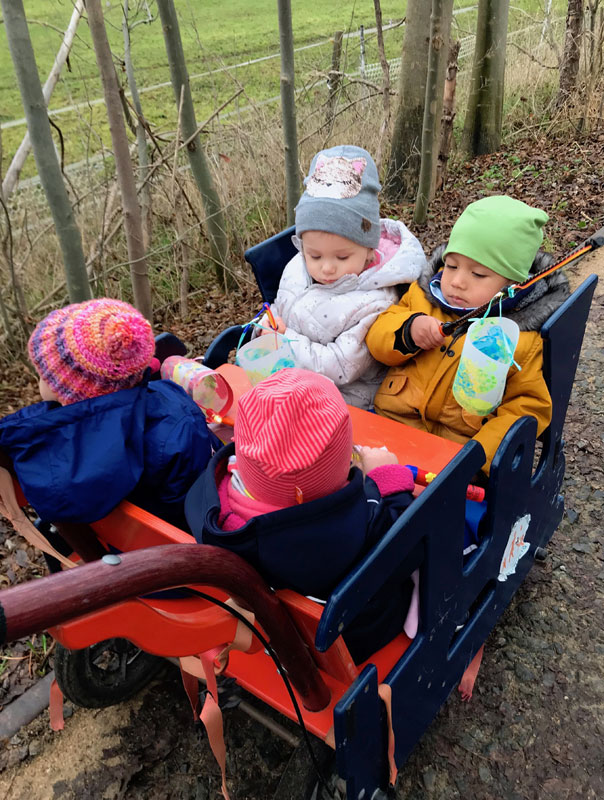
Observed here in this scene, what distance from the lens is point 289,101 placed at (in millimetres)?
4176

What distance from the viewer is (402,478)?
1.59 m

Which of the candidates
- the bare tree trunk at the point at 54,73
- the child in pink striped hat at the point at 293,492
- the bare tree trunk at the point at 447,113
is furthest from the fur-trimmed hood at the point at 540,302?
the bare tree trunk at the point at 447,113

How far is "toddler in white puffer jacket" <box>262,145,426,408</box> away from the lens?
2.24 meters

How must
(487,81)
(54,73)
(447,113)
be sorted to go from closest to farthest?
(54,73) < (447,113) < (487,81)

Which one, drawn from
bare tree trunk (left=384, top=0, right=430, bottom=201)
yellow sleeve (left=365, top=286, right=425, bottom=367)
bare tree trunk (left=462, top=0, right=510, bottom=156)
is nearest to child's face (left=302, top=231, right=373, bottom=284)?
yellow sleeve (left=365, top=286, right=425, bottom=367)

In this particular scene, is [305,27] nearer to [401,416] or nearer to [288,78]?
[288,78]

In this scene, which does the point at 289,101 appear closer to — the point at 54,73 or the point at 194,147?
the point at 194,147

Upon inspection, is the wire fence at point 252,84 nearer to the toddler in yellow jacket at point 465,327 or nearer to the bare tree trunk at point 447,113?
the bare tree trunk at point 447,113

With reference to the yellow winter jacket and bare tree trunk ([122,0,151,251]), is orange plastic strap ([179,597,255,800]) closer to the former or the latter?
the yellow winter jacket

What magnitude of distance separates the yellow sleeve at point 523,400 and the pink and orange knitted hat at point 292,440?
967 mm

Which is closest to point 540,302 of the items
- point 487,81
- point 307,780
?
point 307,780

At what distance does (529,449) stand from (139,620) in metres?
1.23

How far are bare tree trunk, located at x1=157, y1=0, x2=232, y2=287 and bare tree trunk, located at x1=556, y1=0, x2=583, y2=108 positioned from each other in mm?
5267

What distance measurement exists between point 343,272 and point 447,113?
15.7 feet
